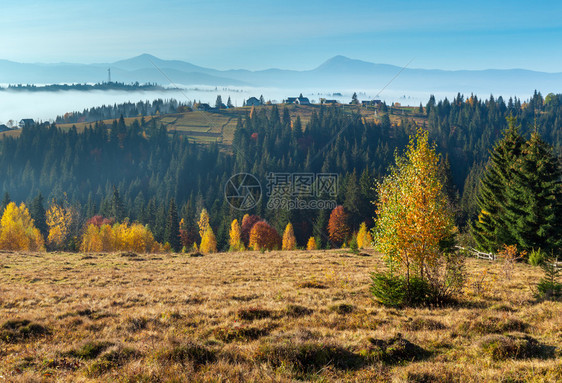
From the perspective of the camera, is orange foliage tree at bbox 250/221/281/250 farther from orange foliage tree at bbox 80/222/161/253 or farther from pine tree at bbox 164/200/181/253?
orange foliage tree at bbox 80/222/161/253

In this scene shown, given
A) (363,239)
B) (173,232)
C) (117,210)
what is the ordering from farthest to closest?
(117,210) < (173,232) < (363,239)

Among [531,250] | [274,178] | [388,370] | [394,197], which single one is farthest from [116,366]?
[274,178]

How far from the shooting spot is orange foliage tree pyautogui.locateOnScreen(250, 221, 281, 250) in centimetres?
8894

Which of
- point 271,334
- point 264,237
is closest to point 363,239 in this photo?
point 264,237

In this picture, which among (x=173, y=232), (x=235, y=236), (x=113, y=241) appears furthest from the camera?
(x=173, y=232)

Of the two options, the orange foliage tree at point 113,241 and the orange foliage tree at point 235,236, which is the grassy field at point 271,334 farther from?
the orange foliage tree at point 235,236

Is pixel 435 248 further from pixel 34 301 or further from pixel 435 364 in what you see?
pixel 34 301

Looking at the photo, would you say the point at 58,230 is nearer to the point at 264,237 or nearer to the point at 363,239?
the point at 264,237

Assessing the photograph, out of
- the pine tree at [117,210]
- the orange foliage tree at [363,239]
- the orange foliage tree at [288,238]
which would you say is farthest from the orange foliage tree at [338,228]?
the pine tree at [117,210]

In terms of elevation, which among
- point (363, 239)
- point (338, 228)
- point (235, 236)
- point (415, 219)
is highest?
point (415, 219)

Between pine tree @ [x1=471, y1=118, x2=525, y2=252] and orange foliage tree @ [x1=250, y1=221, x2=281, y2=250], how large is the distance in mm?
56237

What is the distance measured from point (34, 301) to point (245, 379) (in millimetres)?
15921

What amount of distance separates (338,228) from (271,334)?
87.3 metres

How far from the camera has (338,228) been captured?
98.4 meters
